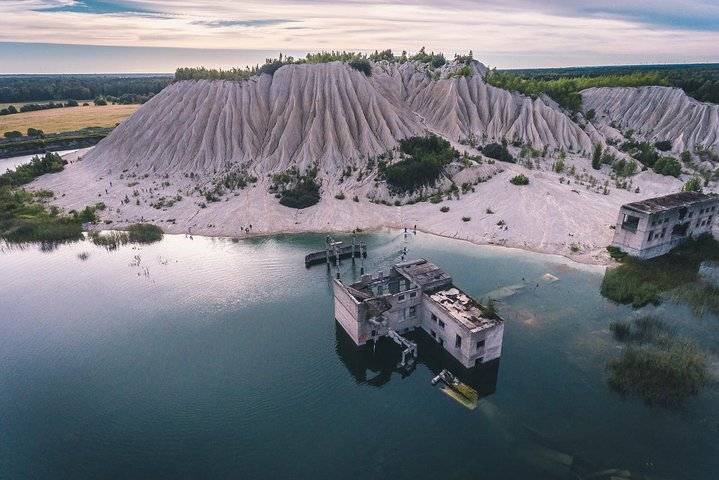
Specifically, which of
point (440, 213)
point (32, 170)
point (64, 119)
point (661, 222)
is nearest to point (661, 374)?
point (661, 222)

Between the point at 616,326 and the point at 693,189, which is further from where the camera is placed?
the point at 693,189

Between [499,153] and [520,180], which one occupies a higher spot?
[499,153]

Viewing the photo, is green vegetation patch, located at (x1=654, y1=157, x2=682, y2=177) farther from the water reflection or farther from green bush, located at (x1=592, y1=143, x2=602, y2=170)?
the water reflection

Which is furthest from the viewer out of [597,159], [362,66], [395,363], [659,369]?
[362,66]

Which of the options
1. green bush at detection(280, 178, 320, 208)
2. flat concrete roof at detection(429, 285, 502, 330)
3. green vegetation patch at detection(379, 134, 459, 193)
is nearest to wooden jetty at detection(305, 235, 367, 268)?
flat concrete roof at detection(429, 285, 502, 330)

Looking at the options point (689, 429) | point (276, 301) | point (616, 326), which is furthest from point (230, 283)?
point (689, 429)

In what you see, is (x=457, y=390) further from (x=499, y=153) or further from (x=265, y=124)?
(x=265, y=124)

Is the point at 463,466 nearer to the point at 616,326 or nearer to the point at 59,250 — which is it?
the point at 616,326
